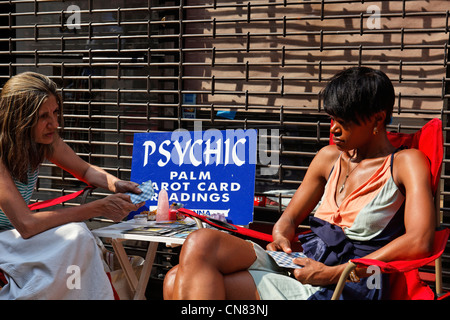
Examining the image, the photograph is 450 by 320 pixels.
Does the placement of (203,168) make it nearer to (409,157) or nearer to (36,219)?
(36,219)

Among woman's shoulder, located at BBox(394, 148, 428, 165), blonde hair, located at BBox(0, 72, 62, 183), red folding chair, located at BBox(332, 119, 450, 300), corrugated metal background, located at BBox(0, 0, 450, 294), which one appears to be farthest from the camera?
corrugated metal background, located at BBox(0, 0, 450, 294)

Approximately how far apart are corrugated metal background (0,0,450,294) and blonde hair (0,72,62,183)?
5.27ft

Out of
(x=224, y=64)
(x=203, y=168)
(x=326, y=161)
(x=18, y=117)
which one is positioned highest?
(x=224, y=64)

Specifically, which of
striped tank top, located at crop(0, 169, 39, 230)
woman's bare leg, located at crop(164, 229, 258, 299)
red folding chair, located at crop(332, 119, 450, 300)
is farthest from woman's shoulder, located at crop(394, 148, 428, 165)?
striped tank top, located at crop(0, 169, 39, 230)

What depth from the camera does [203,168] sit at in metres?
3.94

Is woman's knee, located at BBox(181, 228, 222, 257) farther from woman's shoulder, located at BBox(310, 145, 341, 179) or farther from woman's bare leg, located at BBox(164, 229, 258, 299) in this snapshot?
woman's shoulder, located at BBox(310, 145, 341, 179)

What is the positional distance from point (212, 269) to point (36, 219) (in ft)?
3.65

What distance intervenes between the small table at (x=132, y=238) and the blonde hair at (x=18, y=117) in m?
0.63

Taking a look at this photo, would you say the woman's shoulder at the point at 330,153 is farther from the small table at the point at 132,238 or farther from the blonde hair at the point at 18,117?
the blonde hair at the point at 18,117

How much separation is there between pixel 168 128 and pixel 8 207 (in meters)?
2.03

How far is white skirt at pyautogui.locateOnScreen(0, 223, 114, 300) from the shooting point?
9.13 ft

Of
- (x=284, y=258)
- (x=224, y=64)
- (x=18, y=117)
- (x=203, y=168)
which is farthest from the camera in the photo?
(x=224, y=64)

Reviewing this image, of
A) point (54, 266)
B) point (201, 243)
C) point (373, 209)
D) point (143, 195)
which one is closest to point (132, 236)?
point (143, 195)

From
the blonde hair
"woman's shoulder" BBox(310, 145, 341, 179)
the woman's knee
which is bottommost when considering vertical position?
the woman's knee
